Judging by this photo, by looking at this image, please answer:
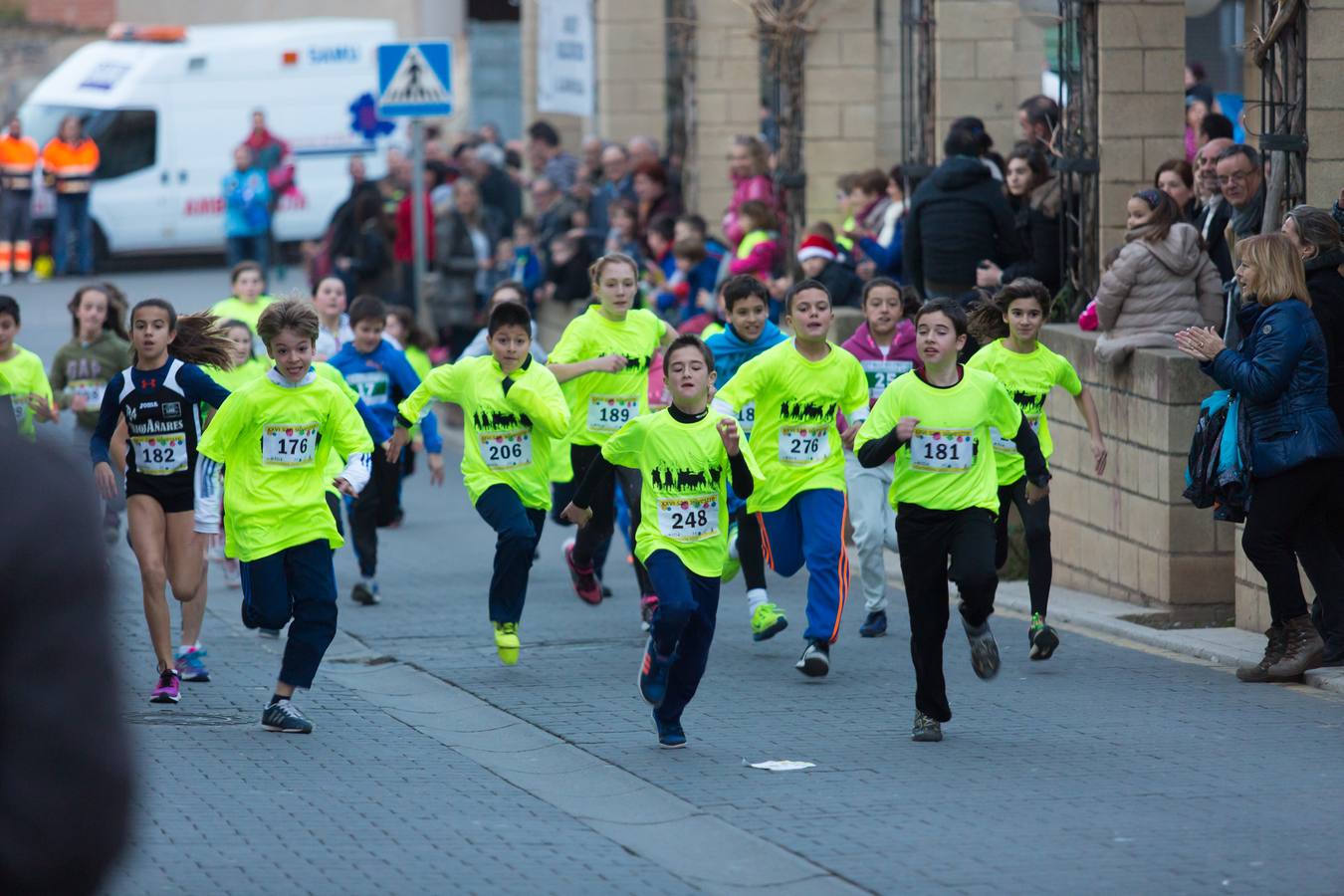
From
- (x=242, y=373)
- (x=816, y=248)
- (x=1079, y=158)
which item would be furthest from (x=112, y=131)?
(x=1079, y=158)

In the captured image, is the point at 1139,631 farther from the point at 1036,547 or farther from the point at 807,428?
the point at 807,428

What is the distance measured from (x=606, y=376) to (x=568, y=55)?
1119 cm

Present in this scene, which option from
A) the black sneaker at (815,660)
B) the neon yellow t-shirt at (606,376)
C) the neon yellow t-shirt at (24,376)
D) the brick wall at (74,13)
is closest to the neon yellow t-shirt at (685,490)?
the black sneaker at (815,660)

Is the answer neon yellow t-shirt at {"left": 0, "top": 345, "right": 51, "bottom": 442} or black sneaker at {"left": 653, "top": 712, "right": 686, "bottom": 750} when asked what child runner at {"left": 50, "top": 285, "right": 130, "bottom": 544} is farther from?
black sneaker at {"left": 653, "top": 712, "right": 686, "bottom": 750}

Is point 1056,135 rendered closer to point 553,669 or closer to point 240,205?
point 553,669

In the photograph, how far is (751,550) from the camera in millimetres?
10328

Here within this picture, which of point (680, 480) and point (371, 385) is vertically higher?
point (371, 385)

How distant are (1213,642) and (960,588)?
2379 millimetres

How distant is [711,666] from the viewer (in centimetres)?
987

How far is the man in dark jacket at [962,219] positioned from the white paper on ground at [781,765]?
20.2 ft

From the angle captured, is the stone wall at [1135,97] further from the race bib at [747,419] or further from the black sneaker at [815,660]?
the black sneaker at [815,660]

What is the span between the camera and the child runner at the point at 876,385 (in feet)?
35.3

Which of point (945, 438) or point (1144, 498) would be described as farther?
point (1144, 498)

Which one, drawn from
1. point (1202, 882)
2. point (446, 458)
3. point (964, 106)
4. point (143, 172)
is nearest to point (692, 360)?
point (1202, 882)
